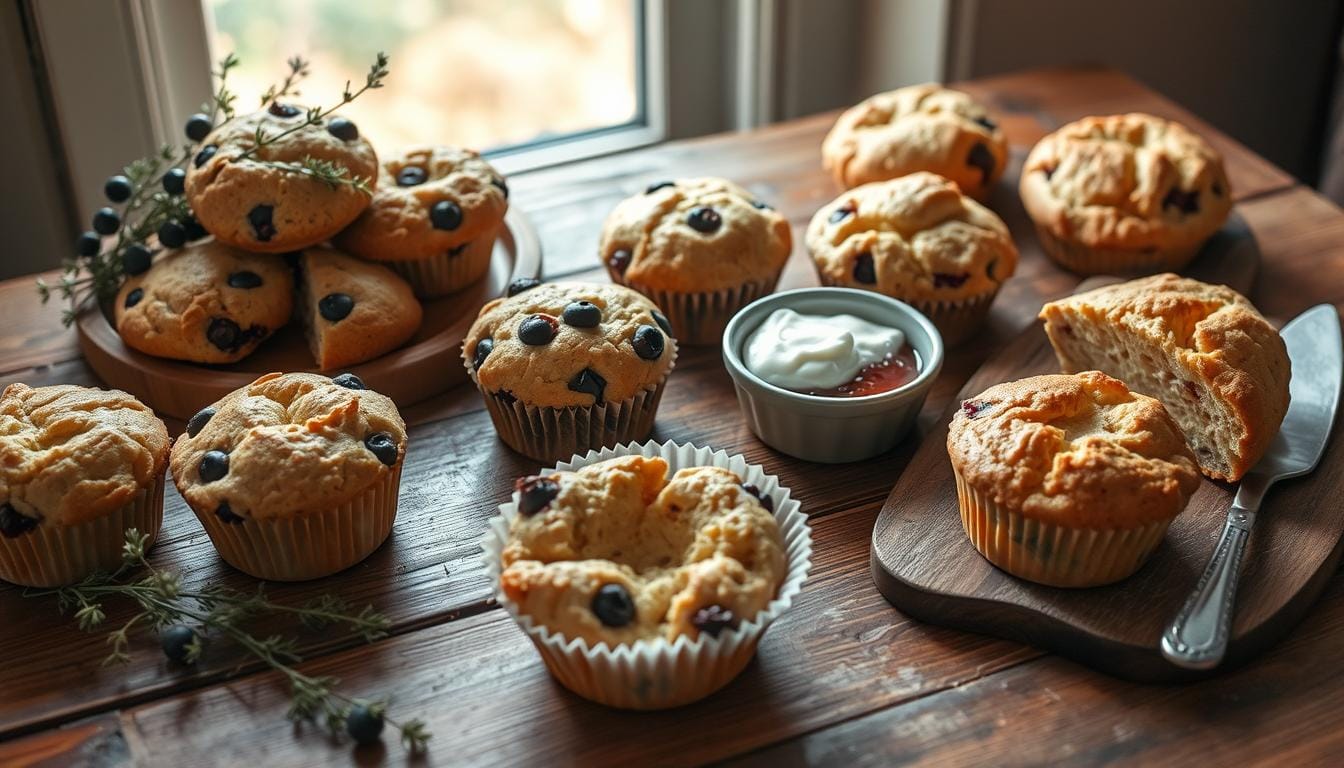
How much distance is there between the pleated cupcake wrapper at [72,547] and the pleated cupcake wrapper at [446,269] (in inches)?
32.2

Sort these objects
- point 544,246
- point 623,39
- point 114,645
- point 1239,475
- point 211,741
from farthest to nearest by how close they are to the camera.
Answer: point 623,39, point 544,246, point 1239,475, point 114,645, point 211,741

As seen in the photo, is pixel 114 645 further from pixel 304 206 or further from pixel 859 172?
pixel 859 172

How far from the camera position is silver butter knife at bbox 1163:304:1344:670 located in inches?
83.4

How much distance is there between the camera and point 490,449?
2.76 m

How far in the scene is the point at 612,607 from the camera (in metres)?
2.01

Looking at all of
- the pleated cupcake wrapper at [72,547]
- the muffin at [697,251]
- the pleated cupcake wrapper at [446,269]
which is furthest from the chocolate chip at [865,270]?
the pleated cupcake wrapper at [72,547]

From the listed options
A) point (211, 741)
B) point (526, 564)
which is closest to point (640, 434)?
point (526, 564)

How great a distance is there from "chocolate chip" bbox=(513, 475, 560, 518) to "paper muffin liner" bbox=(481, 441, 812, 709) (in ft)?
0.12

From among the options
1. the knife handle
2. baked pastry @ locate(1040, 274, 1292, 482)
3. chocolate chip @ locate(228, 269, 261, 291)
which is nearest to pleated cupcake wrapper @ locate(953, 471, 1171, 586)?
the knife handle

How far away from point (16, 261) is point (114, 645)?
7.04 feet

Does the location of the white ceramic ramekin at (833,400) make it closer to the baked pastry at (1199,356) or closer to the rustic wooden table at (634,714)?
the rustic wooden table at (634,714)

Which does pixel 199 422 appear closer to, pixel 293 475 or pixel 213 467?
pixel 213 467

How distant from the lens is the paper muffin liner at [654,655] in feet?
6.49

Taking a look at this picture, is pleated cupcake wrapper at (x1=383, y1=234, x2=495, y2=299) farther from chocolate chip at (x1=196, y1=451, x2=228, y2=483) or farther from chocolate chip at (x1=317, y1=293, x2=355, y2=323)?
chocolate chip at (x1=196, y1=451, x2=228, y2=483)
